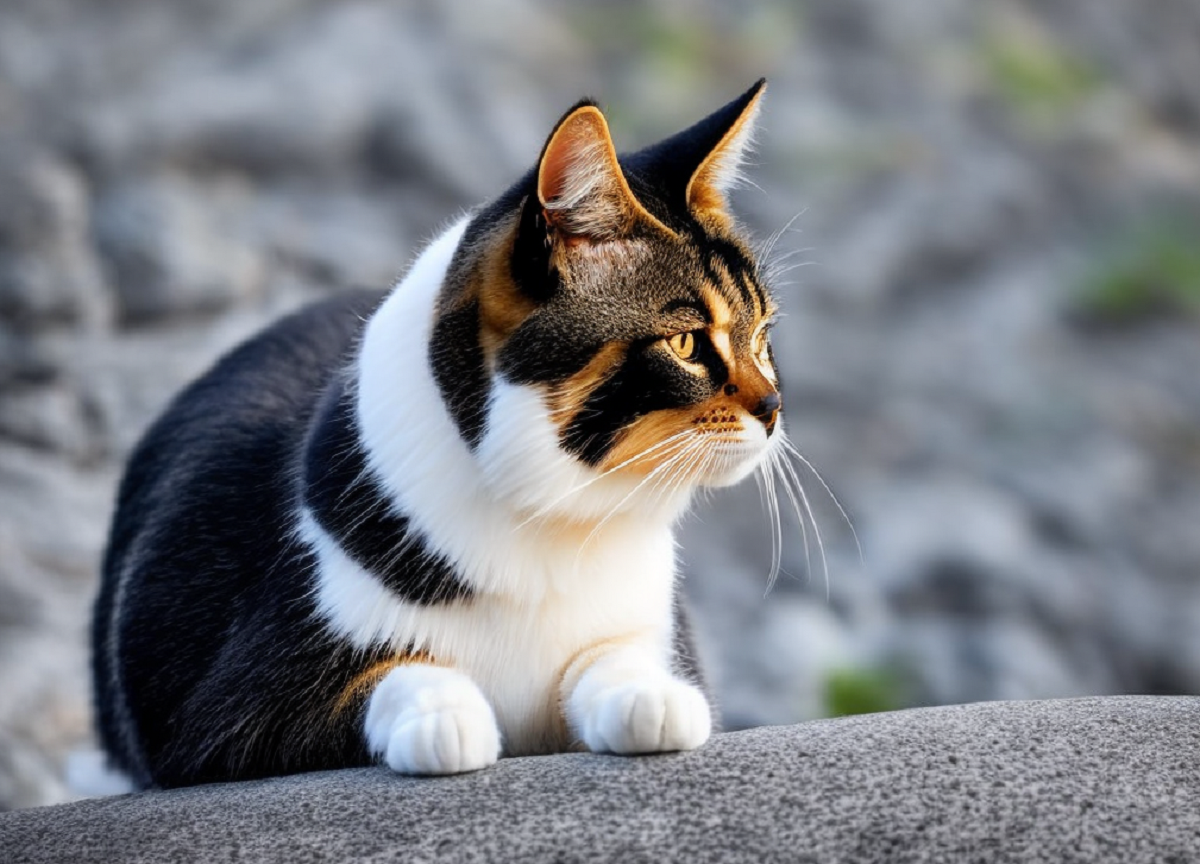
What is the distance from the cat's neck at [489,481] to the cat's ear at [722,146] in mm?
343

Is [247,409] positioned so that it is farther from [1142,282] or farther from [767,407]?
[1142,282]

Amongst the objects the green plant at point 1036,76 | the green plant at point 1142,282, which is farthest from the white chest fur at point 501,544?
the green plant at point 1036,76

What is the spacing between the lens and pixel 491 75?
4090 mm

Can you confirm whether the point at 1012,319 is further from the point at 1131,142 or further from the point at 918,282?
the point at 1131,142

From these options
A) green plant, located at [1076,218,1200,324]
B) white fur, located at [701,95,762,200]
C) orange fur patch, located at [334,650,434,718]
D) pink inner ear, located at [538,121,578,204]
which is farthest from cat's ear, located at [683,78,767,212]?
green plant, located at [1076,218,1200,324]

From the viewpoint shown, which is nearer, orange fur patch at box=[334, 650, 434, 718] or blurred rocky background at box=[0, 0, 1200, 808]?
orange fur patch at box=[334, 650, 434, 718]

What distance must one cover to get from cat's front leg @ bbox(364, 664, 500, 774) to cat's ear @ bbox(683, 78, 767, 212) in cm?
67

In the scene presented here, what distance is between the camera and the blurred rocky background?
3188 millimetres

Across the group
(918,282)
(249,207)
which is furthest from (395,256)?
(918,282)

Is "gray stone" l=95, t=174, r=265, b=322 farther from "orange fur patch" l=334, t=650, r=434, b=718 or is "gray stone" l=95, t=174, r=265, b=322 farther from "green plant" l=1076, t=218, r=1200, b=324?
"green plant" l=1076, t=218, r=1200, b=324

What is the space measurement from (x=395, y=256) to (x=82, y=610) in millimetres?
1335

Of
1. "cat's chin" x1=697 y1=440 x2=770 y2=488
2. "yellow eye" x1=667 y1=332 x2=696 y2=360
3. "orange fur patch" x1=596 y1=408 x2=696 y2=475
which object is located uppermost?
"yellow eye" x1=667 y1=332 x2=696 y2=360

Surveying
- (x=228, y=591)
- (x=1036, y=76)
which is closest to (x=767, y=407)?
(x=228, y=591)

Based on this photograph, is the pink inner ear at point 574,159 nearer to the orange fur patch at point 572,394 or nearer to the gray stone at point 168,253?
the orange fur patch at point 572,394
